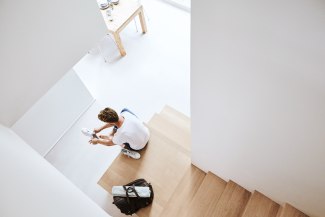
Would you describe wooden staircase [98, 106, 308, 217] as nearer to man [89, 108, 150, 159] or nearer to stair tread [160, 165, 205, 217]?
stair tread [160, 165, 205, 217]

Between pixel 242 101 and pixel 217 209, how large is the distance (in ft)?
5.18

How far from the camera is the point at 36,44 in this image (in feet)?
6.69

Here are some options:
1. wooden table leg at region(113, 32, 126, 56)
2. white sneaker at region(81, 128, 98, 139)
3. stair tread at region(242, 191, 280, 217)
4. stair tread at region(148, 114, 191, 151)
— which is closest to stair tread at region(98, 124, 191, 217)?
stair tread at region(148, 114, 191, 151)

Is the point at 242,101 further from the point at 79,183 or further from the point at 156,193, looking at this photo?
the point at 79,183

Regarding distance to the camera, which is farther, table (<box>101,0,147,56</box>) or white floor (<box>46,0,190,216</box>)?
table (<box>101,0,147,56</box>)

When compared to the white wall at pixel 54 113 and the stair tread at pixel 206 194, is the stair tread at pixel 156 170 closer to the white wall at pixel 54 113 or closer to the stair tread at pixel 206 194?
the stair tread at pixel 206 194

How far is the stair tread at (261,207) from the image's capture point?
2.52 m

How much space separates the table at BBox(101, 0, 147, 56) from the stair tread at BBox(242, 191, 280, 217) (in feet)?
10.5

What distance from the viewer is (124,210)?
3.12 metres

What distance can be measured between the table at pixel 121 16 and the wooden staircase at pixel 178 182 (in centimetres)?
154

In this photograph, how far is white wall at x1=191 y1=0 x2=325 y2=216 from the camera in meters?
0.97

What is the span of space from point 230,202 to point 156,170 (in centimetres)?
103

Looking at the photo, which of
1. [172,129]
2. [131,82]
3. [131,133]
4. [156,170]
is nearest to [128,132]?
[131,133]

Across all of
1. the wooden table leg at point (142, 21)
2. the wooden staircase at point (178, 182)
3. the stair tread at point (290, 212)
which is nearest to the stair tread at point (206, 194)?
the wooden staircase at point (178, 182)
